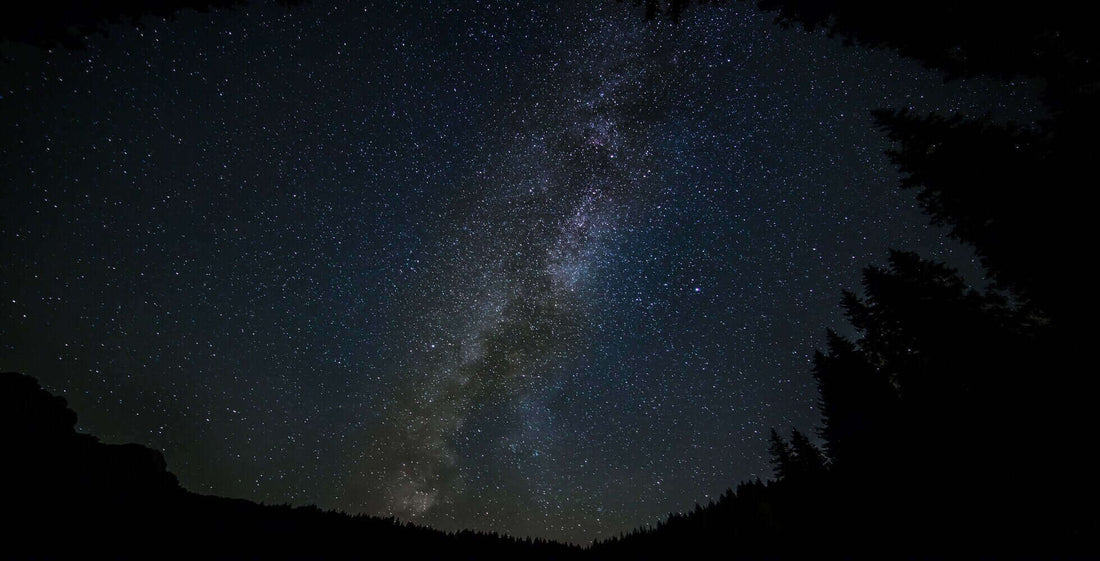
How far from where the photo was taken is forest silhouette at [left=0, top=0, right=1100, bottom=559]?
6535mm

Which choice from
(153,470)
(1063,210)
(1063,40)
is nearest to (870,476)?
(1063,210)

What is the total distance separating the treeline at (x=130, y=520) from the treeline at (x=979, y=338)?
647 centimetres

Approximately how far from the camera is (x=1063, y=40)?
241 inches

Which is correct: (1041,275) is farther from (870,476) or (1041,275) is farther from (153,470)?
(153,470)

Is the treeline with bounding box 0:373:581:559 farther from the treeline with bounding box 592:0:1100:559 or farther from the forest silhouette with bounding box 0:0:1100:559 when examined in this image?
the treeline with bounding box 592:0:1100:559

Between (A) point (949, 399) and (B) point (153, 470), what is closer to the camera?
(A) point (949, 399)

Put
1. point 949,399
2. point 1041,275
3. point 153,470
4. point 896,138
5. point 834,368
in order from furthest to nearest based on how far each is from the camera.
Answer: point 834,368 < point 153,470 < point 949,399 < point 896,138 < point 1041,275

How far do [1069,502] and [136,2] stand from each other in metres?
18.2

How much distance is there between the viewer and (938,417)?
11500 millimetres

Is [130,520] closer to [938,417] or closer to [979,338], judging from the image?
[938,417]

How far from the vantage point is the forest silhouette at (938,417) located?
654 centimetres

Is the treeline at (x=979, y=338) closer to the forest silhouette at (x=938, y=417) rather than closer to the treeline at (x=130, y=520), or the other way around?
the forest silhouette at (x=938, y=417)

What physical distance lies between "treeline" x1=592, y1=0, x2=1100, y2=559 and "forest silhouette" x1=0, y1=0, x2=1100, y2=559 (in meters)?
0.04

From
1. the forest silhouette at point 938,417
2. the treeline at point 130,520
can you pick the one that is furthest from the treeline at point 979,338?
the treeline at point 130,520
